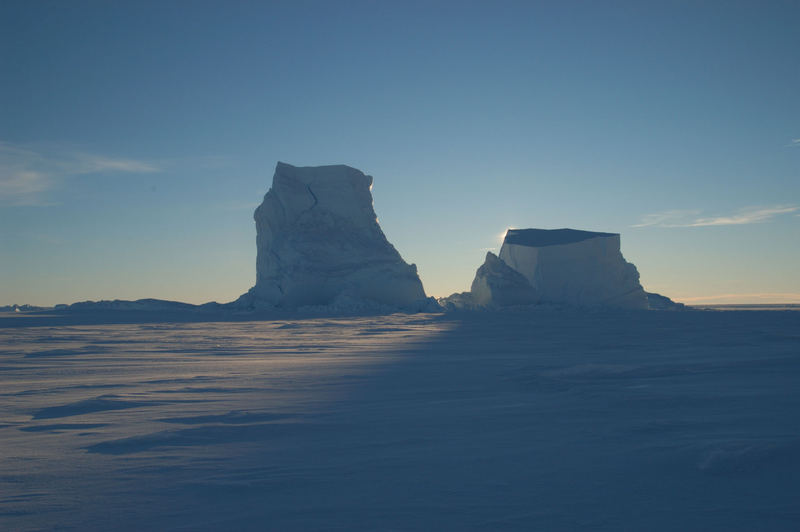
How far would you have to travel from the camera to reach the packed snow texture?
86.9 feet

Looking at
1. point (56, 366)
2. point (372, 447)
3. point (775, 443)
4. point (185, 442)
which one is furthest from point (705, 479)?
point (56, 366)

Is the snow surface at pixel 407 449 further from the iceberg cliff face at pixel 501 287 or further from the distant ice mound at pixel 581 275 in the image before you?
the distant ice mound at pixel 581 275

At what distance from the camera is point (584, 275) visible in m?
26.6

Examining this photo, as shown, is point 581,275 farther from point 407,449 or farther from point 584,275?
point 407,449

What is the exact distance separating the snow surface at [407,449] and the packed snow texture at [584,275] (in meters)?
21.7

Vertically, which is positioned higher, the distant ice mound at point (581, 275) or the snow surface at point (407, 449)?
the distant ice mound at point (581, 275)

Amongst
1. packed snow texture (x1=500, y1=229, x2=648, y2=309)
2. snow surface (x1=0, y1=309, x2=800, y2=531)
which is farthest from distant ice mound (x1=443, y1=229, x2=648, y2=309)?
snow surface (x1=0, y1=309, x2=800, y2=531)

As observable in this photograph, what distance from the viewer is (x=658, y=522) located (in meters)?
1.75

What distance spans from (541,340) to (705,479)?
6.80m

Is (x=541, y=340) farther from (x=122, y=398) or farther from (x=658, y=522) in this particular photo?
(x=658, y=522)

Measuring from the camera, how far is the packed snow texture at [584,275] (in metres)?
26.5

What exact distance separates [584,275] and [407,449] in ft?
83.5

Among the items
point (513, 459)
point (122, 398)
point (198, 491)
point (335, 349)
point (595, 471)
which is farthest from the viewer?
point (335, 349)

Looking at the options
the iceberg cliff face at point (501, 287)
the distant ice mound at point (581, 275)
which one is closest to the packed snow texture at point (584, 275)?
the distant ice mound at point (581, 275)
